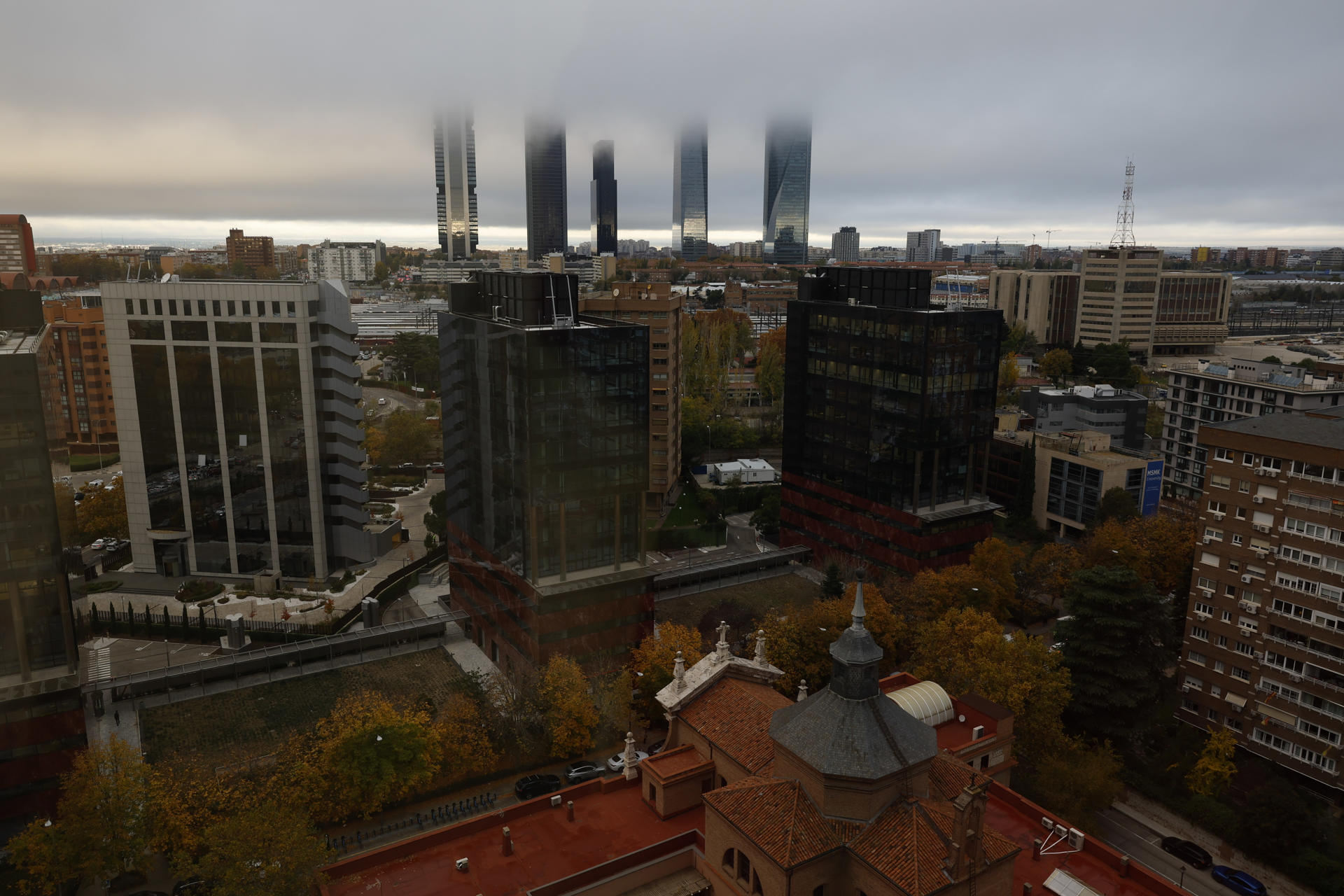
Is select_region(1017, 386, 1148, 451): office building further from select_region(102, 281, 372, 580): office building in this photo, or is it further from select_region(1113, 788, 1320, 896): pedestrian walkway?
select_region(102, 281, 372, 580): office building

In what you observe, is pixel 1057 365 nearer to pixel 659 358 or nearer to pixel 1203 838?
pixel 659 358

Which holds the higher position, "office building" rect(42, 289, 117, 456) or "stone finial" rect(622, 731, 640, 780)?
"office building" rect(42, 289, 117, 456)

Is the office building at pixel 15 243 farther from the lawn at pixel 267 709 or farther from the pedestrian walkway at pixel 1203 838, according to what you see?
the pedestrian walkway at pixel 1203 838

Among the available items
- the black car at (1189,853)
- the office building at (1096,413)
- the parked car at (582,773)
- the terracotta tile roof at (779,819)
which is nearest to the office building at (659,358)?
the parked car at (582,773)

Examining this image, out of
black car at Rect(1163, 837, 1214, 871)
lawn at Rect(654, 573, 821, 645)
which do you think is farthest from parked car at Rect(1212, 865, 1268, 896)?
lawn at Rect(654, 573, 821, 645)

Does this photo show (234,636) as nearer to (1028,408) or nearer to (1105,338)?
(1028,408)
